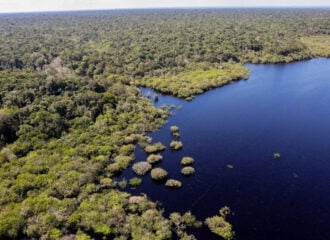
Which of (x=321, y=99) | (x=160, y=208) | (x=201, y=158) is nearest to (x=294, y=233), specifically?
(x=160, y=208)

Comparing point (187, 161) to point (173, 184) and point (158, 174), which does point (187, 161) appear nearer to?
point (158, 174)

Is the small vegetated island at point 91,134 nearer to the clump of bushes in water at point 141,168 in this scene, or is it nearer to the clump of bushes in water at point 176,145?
the clump of bushes in water at point 141,168

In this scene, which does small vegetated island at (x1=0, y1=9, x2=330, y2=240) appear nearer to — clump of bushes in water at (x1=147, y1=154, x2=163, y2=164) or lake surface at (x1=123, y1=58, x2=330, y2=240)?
clump of bushes in water at (x1=147, y1=154, x2=163, y2=164)

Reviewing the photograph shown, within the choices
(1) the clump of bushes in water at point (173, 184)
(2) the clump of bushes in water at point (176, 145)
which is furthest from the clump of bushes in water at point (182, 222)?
(2) the clump of bushes in water at point (176, 145)

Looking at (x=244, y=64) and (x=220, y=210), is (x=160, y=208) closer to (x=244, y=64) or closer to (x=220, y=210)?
(x=220, y=210)

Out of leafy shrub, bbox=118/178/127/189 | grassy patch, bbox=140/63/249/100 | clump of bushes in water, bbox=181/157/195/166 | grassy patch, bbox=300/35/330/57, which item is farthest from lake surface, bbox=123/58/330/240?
grassy patch, bbox=300/35/330/57
